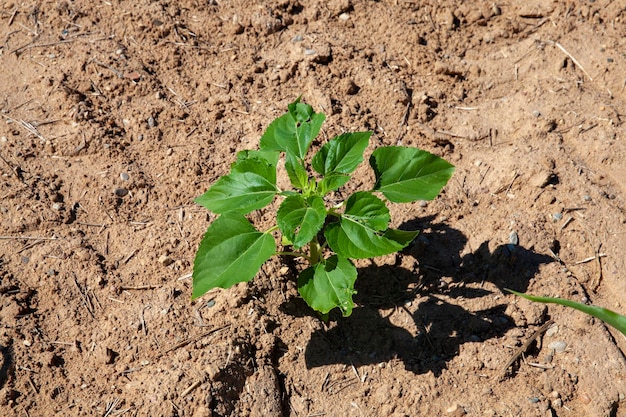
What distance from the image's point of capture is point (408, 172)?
2830mm

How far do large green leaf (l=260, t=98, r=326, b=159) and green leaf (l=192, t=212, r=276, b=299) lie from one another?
1.39ft

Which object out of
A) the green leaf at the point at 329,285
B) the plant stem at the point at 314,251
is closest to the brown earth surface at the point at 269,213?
the plant stem at the point at 314,251

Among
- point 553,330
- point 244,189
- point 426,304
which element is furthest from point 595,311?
point 244,189

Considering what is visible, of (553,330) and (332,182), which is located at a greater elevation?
(332,182)

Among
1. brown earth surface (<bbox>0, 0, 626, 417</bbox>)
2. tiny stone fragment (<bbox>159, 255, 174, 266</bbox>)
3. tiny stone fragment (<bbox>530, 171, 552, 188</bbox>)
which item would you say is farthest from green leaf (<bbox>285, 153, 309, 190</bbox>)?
tiny stone fragment (<bbox>530, 171, 552, 188</bbox>)

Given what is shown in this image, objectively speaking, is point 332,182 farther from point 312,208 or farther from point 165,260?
point 165,260

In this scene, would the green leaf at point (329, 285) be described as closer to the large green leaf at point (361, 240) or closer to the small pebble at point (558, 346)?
the large green leaf at point (361, 240)

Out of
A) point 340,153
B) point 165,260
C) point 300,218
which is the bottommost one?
point 165,260

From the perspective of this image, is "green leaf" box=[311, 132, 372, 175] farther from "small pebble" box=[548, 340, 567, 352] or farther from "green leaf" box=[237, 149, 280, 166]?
"small pebble" box=[548, 340, 567, 352]

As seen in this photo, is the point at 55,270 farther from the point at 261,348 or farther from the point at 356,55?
the point at 356,55

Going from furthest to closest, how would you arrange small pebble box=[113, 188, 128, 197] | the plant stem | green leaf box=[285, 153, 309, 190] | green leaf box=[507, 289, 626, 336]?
small pebble box=[113, 188, 128, 197]
the plant stem
green leaf box=[285, 153, 309, 190]
green leaf box=[507, 289, 626, 336]

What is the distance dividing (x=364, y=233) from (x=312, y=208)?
250 mm

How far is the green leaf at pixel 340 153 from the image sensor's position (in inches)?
111

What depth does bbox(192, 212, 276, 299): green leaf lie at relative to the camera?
2.53m
